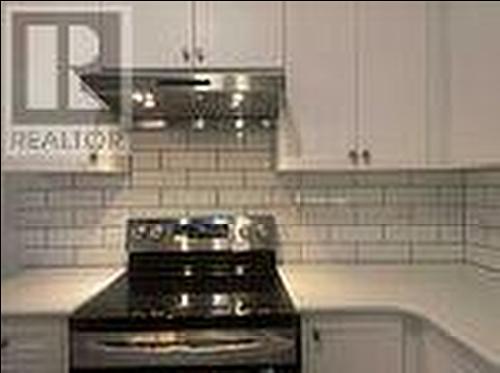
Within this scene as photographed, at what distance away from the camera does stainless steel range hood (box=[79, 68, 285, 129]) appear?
223cm

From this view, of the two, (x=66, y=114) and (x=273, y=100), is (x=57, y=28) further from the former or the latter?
(x=273, y=100)

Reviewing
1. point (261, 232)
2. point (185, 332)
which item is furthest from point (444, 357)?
point (261, 232)

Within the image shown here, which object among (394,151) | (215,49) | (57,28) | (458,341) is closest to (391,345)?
(458,341)

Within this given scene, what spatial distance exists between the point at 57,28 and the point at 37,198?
0.68 meters

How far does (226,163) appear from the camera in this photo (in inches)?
108

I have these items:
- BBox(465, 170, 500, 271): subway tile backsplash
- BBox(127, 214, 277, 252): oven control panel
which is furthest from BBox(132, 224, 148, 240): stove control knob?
BBox(465, 170, 500, 271): subway tile backsplash

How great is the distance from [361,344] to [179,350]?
21.6 inches

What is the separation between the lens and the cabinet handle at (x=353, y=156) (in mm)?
2469

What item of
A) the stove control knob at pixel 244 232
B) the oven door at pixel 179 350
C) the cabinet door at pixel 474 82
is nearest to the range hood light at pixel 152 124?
the stove control knob at pixel 244 232

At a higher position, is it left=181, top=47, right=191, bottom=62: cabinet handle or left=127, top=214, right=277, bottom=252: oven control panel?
left=181, top=47, right=191, bottom=62: cabinet handle

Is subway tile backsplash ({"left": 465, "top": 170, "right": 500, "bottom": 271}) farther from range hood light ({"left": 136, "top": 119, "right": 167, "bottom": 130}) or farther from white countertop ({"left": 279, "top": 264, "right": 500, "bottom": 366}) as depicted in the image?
range hood light ({"left": 136, "top": 119, "right": 167, "bottom": 130})

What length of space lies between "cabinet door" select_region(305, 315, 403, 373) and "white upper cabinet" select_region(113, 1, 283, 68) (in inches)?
36.3

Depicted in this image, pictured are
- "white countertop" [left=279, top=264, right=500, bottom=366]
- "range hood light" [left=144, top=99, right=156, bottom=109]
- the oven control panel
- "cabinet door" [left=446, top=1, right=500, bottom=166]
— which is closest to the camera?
"white countertop" [left=279, top=264, right=500, bottom=366]

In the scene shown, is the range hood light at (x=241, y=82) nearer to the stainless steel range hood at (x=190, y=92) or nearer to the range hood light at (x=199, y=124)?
the stainless steel range hood at (x=190, y=92)
